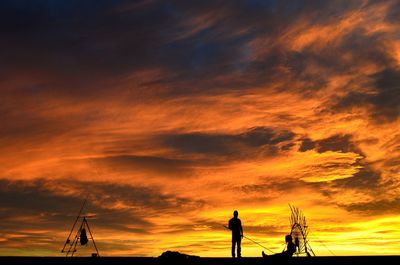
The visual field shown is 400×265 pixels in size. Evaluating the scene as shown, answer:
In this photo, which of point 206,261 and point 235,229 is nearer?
point 206,261

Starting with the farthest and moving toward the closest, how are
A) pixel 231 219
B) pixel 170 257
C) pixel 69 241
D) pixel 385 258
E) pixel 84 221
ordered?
pixel 84 221
pixel 69 241
pixel 231 219
pixel 385 258
pixel 170 257

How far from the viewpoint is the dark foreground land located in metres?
27.4

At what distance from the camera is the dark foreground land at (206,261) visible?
2742cm

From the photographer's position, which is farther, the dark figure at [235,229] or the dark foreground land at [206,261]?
the dark figure at [235,229]

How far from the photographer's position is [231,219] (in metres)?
32.6

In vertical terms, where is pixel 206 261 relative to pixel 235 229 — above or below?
below

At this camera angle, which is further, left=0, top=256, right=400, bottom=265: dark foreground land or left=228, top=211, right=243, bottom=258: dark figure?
left=228, top=211, right=243, bottom=258: dark figure

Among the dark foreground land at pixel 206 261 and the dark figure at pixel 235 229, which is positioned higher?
the dark figure at pixel 235 229

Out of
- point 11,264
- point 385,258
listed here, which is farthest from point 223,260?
point 11,264

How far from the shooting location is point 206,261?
28750 mm

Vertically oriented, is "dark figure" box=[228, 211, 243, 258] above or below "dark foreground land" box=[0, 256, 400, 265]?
above

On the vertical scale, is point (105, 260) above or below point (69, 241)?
below

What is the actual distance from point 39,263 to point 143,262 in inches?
238

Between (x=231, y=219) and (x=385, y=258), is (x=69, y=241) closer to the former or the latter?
(x=231, y=219)
